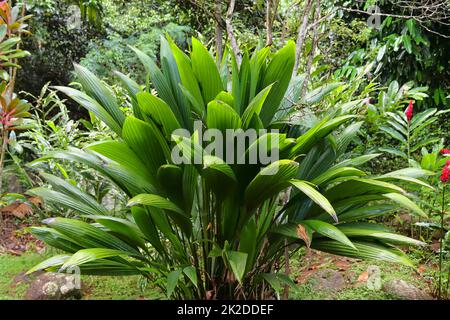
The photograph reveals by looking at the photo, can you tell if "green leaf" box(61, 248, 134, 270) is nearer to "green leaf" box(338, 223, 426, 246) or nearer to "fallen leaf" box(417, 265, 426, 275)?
"green leaf" box(338, 223, 426, 246)

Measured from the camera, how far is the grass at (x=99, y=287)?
7.93 feet

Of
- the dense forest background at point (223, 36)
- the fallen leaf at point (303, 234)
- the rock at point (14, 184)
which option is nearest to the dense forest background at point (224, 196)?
the fallen leaf at point (303, 234)

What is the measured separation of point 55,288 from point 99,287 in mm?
304

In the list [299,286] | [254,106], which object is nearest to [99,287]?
[299,286]

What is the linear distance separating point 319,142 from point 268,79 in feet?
1.16

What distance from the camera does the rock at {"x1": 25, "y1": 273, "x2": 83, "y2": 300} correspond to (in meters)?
2.32

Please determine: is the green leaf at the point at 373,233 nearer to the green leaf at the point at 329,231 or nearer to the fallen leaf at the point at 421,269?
the green leaf at the point at 329,231

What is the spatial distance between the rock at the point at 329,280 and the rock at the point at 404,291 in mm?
248

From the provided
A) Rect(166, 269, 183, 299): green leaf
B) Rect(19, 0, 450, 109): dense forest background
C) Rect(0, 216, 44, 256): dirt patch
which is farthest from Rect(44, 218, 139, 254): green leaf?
Rect(0, 216, 44, 256): dirt patch

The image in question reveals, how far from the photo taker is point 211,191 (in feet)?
5.77

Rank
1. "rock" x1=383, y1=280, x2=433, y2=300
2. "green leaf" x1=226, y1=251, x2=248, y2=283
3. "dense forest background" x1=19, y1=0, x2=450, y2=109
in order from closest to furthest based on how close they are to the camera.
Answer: "green leaf" x1=226, y1=251, x2=248, y2=283, "rock" x1=383, y1=280, x2=433, y2=300, "dense forest background" x1=19, y1=0, x2=450, y2=109

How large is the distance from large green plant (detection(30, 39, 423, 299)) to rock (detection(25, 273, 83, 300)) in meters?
0.74

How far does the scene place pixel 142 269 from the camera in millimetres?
1670

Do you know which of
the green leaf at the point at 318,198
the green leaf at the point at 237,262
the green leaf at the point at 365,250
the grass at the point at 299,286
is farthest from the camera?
the grass at the point at 299,286
